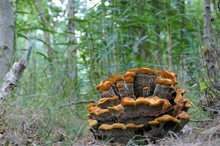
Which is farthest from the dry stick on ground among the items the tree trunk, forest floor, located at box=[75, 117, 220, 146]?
forest floor, located at box=[75, 117, 220, 146]

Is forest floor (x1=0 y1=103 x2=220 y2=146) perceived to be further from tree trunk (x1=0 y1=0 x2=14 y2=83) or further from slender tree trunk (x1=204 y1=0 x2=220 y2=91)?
tree trunk (x1=0 y1=0 x2=14 y2=83)

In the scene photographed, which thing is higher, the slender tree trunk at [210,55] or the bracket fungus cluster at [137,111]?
the slender tree trunk at [210,55]

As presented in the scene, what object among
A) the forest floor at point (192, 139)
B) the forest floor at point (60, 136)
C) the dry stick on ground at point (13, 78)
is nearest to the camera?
the forest floor at point (192, 139)

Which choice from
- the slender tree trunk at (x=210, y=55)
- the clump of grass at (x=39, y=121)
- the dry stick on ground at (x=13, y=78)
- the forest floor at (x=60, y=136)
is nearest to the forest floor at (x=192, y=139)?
the forest floor at (x=60, y=136)

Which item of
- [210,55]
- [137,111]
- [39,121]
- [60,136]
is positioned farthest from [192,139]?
[39,121]

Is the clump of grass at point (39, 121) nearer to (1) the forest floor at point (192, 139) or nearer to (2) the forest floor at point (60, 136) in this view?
(2) the forest floor at point (60, 136)

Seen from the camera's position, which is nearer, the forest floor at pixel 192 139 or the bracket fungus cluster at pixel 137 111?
the forest floor at pixel 192 139

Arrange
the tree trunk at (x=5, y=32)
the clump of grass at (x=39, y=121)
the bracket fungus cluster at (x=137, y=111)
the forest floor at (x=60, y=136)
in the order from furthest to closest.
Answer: the tree trunk at (x=5, y=32), the clump of grass at (x=39, y=121), the bracket fungus cluster at (x=137, y=111), the forest floor at (x=60, y=136)

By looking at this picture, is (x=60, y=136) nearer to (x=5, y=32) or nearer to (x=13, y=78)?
(x=13, y=78)

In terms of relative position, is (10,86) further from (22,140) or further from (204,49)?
(204,49)
